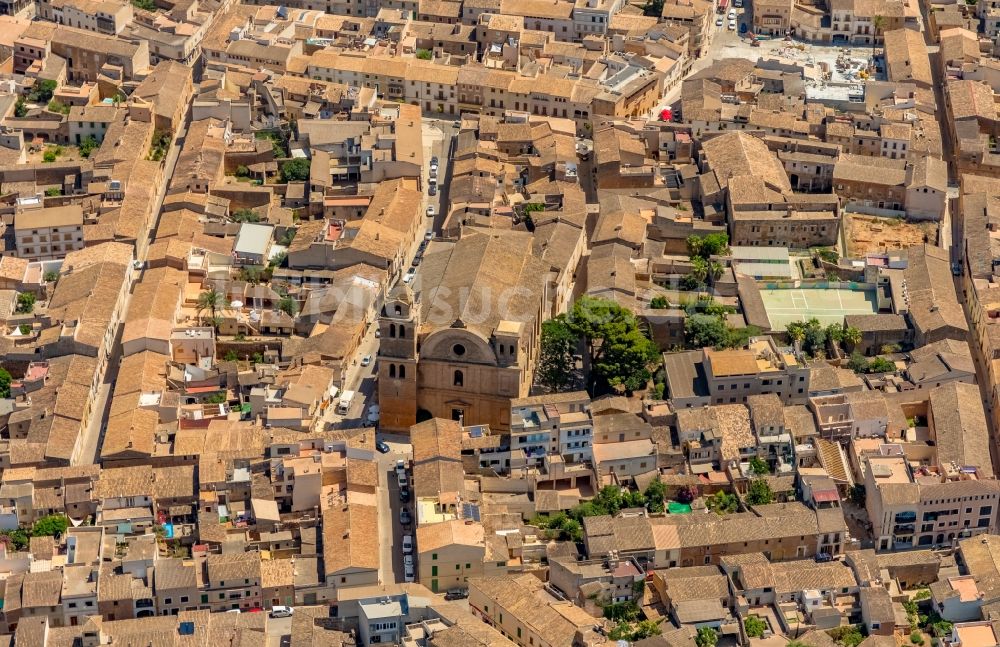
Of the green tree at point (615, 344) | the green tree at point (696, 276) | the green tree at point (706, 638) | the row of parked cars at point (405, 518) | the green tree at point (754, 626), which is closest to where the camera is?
the green tree at point (706, 638)

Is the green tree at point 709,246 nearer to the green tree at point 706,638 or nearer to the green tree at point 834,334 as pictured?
the green tree at point 834,334

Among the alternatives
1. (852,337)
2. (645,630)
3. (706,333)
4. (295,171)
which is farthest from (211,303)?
(852,337)

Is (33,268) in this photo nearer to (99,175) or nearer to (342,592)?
(99,175)

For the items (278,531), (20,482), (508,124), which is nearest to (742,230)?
(508,124)

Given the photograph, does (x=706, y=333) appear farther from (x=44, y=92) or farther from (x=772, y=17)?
(x=44, y=92)

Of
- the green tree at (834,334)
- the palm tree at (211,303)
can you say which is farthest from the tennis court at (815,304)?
the palm tree at (211,303)

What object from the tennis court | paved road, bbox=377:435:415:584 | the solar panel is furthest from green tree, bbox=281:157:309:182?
the solar panel
